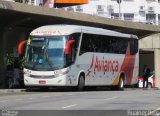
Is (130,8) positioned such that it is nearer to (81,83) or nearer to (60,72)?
(81,83)

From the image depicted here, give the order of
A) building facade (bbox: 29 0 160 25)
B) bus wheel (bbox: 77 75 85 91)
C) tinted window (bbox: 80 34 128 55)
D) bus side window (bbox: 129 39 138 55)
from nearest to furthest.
A: bus wheel (bbox: 77 75 85 91), tinted window (bbox: 80 34 128 55), bus side window (bbox: 129 39 138 55), building facade (bbox: 29 0 160 25)

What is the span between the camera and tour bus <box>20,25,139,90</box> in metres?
29.4

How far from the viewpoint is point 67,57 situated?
29422mm

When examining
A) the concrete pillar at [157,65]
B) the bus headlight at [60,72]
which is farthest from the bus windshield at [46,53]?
the concrete pillar at [157,65]

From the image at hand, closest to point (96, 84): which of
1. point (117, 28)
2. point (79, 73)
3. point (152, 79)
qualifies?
point (79, 73)

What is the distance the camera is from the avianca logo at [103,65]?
106ft

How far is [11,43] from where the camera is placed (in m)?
40.2

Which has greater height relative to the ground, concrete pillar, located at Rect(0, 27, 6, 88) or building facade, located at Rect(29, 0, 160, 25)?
building facade, located at Rect(29, 0, 160, 25)

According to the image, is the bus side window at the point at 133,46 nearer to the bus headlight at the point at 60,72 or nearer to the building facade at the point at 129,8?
the bus headlight at the point at 60,72

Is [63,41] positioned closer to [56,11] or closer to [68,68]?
[68,68]

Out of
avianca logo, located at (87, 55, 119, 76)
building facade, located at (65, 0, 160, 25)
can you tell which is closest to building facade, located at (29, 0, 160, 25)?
building facade, located at (65, 0, 160, 25)

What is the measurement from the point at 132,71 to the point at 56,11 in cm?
666

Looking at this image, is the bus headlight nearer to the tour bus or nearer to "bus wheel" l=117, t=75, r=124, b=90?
the tour bus

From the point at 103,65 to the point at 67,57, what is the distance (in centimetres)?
469
